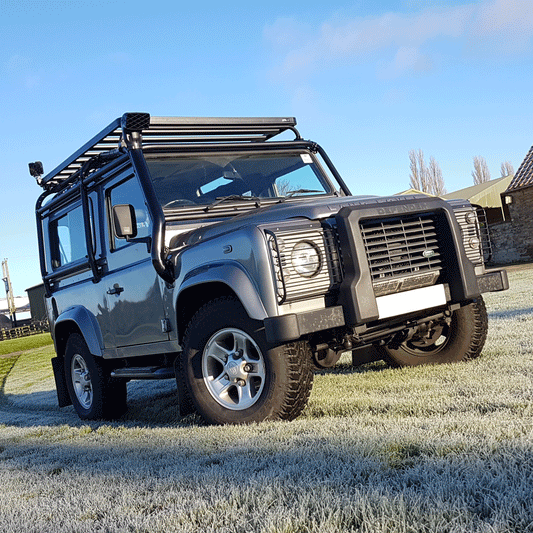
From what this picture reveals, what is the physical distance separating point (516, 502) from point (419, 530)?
14.4 inches

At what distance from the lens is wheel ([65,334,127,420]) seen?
6402mm

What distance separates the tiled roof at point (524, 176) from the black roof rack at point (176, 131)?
79.9 ft

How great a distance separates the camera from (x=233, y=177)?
570 cm

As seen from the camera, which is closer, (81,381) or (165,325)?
(165,325)

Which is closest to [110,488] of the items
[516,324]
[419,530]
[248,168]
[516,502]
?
[419,530]

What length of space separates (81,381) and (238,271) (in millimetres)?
3572

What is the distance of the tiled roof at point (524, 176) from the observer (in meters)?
28.3

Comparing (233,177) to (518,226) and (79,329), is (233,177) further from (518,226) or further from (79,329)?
(518,226)

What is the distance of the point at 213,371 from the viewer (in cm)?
459

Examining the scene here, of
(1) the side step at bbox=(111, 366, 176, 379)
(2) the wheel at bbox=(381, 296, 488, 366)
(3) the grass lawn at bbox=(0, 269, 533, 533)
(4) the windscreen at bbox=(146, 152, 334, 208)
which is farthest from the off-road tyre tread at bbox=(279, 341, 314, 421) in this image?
(4) the windscreen at bbox=(146, 152, 334, 208)

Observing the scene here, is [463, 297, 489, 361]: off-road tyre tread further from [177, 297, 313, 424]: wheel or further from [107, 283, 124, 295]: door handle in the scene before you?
[107, 283, 124, 295]: door handle

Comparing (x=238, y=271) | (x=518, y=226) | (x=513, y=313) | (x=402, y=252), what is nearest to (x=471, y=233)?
(x=402, y=252)

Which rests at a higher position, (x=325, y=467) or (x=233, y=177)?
(x=233, y=177)

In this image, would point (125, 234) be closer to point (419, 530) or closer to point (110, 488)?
point (110, 488)
